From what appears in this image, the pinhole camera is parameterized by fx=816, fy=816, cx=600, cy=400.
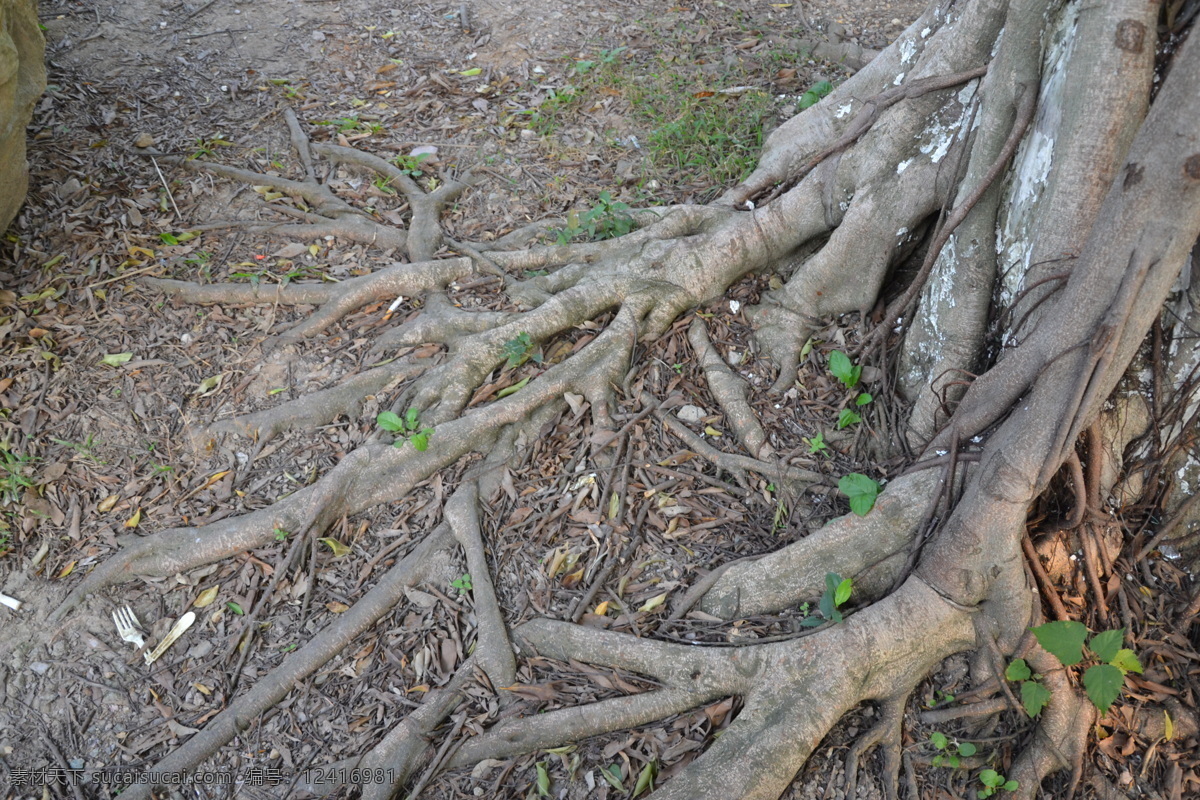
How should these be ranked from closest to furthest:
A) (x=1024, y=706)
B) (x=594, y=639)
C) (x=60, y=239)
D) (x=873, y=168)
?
1. (x=1024, y=706)
2. (x=594, y=639)
3. (x=873, y=168)
4. (x=60, y=239)

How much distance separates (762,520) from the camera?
3256 mm

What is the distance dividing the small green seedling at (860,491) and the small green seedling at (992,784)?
91cm

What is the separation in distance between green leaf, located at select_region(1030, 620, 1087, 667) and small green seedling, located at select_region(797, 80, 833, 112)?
3.28 m

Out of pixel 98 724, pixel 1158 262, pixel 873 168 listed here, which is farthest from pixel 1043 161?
pixel 98 724

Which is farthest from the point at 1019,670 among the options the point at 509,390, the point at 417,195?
the point at 417,195

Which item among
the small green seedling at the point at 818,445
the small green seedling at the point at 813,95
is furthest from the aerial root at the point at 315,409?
the small green seedling at the point at 813,95

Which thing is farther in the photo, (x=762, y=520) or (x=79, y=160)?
(x=79, y=160)

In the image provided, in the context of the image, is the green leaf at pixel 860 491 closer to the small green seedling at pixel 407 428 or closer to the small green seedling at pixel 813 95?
the small green seedling at pixel 407 428

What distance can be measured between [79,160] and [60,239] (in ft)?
2.20

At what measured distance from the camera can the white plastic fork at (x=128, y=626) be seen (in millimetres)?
3164

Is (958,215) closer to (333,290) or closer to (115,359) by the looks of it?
(333,290)

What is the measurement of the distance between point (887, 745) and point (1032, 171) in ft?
6.68

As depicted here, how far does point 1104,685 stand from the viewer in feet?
8.07

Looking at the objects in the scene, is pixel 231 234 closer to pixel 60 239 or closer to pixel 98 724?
pixel 60 239
